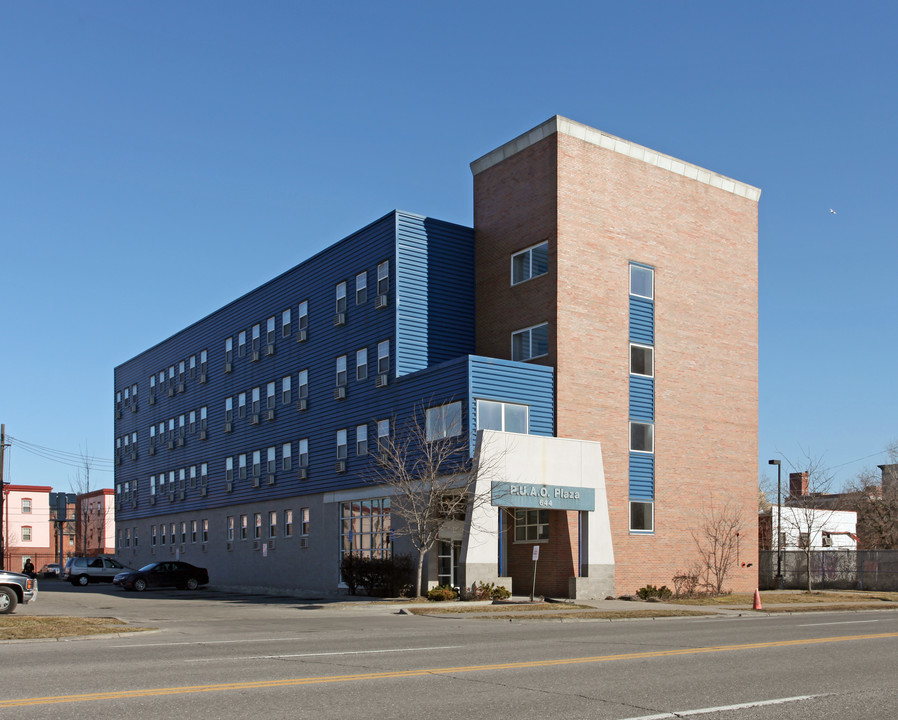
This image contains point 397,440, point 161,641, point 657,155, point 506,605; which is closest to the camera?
point 161,641

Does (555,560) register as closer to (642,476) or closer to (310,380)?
(642,476)

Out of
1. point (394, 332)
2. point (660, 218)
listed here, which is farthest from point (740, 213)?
point (394, 332)

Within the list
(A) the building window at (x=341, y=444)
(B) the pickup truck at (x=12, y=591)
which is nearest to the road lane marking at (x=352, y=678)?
(B) the pickup truck at (x=12, y=591)

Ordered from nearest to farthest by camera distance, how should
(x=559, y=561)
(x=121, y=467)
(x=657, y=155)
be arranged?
1. (x=559, y=561)
2. (x=657, y=155)
3. (x=121, y=467)

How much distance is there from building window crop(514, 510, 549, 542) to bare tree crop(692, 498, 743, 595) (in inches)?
291

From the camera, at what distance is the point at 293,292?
157ft

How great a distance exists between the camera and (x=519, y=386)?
113 ft

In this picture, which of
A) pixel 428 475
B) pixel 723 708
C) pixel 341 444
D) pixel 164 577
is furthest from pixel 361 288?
pixel 723 708

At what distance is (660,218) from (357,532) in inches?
710

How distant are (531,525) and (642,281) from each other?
1073 centimetres

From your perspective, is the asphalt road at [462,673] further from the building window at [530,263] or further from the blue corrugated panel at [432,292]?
the blue corrugated panel at [432,292]

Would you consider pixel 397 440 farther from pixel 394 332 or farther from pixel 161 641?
pixel 161 641

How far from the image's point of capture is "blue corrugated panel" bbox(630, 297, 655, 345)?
125ft

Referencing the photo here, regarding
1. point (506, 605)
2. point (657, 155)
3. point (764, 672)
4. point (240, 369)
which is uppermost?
point (657, 155)
